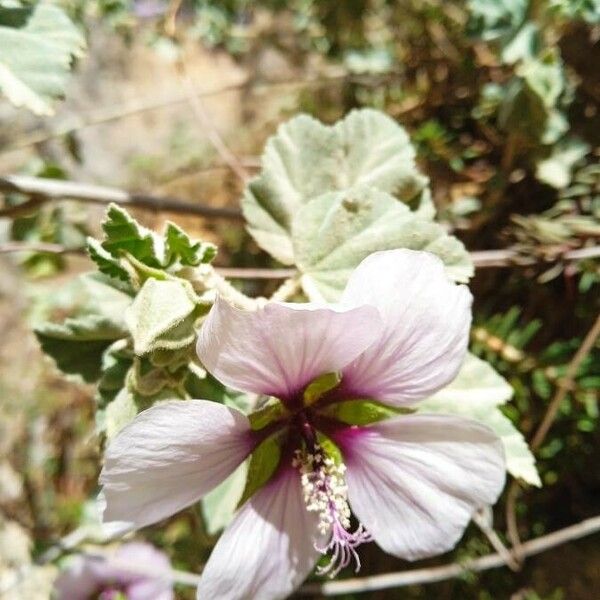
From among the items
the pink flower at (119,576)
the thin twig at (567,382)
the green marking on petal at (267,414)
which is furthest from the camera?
the pink flower at (119,576)

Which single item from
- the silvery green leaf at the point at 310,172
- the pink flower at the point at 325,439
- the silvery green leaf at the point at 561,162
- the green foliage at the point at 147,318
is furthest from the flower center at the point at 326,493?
the silvery green leaf at the point at 561,162

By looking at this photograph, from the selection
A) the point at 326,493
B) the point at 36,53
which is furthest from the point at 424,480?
the point at 36,53

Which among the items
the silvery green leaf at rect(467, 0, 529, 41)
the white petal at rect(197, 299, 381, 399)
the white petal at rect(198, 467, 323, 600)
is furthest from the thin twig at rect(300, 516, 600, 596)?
the silvery green leaf at rect(467, 0, 529, 41)

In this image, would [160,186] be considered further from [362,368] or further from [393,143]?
[362,368]

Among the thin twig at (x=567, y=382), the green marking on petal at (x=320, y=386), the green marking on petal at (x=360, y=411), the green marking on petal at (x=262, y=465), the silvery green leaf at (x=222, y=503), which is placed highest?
the green marking on petal at (x=320, y=386)

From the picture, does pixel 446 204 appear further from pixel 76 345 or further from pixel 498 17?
pixel 76 345

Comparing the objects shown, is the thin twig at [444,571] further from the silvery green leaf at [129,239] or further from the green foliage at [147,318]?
the silvery green leaf at [129,239]
